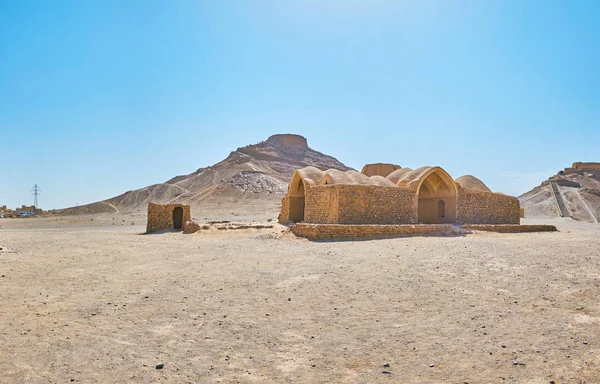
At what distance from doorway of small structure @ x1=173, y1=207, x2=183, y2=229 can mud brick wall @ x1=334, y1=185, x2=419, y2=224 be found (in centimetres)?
1113

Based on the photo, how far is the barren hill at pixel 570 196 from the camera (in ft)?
137

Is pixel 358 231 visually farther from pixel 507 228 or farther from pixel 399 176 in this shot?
pixel 507 228

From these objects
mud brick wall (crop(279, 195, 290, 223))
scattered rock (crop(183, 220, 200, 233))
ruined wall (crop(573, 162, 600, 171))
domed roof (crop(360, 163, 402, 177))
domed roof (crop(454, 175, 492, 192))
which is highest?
ruined wall (crop(573, 162, 600, 171))

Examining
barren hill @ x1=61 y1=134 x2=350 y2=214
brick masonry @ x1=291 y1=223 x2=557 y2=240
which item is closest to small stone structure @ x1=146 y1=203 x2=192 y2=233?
brick masonry @ x1=291 y1=223 x2=557 y2=240

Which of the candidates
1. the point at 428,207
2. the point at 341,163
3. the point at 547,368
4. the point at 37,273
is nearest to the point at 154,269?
the point at 37,273

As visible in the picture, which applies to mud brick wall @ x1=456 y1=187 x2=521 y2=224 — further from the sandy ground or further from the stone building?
the sandy ground

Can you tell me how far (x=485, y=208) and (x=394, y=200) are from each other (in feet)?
20.4

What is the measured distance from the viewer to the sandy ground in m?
4.09

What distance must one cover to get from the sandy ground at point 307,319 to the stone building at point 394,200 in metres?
6.53

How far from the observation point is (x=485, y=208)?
67.0ft

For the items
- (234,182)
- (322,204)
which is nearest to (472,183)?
(322,204)

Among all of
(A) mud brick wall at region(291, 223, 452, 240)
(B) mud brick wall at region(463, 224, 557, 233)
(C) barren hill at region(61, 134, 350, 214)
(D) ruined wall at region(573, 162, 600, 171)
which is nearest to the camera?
(A) mud brick wall at region(291, 223, 452, 240)

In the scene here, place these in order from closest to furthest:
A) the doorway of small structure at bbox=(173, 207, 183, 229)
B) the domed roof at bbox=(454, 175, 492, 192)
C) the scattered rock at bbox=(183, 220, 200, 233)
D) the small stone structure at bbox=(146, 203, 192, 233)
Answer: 1. the scattered rock at bbox=(183, 220, 200, 233)
2. the small stone structure at bbox=(146, 203, 192, 233)
3. the domed roof at bbox=(454, 175, 492, 192)
4. the doorway of small structure at bbox=(173, 207, 183, 229)

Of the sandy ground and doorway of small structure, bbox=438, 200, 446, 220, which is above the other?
doorway of small structure, bbox=438, 200, 446, 220
